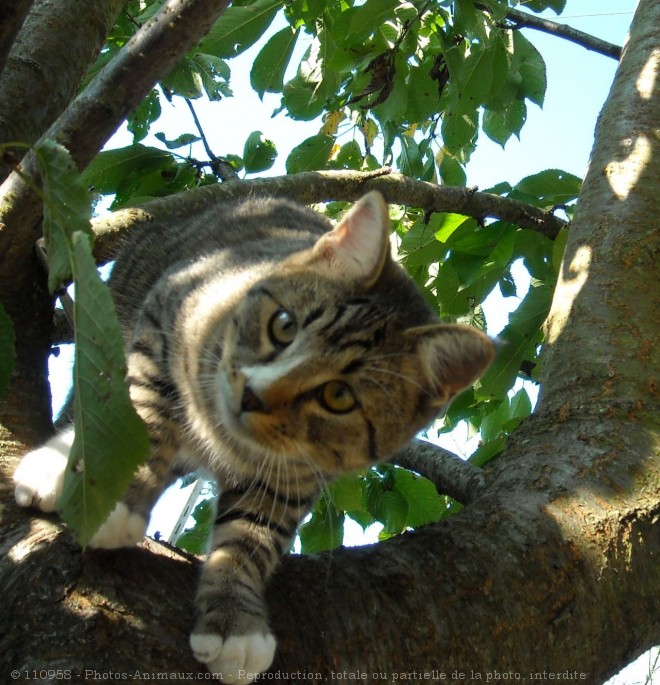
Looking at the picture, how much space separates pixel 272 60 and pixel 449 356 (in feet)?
4.76

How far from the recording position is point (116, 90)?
1697 mm

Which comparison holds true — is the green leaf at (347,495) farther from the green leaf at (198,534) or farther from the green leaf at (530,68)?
the green leaf at (530,68)

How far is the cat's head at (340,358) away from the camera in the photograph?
75.9 inches

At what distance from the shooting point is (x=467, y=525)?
1557 millimetres

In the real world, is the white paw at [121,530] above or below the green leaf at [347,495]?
above

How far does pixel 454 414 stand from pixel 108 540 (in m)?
1.90

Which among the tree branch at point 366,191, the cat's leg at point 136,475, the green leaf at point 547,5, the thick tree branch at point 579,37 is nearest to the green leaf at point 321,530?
the cat's leg at point 136,475

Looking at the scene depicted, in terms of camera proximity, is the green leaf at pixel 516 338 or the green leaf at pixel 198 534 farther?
the green leaf at pixel 516 338

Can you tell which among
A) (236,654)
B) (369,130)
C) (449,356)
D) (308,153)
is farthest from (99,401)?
(369,130)

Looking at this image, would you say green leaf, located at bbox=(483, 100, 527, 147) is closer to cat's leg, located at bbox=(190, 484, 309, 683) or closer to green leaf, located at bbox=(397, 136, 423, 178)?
green leaf, located at bbox=(397, 136, 423, 178)

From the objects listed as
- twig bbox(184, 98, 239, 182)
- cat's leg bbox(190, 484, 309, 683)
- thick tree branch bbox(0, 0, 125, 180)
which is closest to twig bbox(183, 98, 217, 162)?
twig bbox(184, 98, 239, 182)

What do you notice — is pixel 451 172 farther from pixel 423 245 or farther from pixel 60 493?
pixel 60 493

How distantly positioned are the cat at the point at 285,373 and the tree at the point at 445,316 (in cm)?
28

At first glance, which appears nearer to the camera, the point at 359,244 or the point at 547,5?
the point at 359,244
